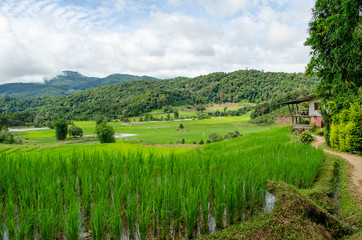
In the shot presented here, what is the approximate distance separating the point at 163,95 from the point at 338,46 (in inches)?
3023

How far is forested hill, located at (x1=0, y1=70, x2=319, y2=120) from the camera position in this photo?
77.6 meters

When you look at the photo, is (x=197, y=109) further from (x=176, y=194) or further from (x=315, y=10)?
(x=176, y=194)

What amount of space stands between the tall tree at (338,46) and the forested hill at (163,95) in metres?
62.7

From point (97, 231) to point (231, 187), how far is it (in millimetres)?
2011

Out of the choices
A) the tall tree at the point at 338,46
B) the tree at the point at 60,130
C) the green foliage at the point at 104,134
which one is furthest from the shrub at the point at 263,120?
the tree at the point at 60,130

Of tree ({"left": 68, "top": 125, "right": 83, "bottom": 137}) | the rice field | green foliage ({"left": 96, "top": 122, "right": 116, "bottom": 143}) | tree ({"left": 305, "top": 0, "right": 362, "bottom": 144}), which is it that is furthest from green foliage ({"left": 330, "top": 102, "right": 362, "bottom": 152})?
tree ({"left": 68, "top": 125, "right": 83, "bottom": 137})

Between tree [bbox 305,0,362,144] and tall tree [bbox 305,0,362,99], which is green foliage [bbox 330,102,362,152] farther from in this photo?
tall tree [bbox 305,0,362,99]

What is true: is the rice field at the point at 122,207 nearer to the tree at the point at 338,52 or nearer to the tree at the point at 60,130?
the tree at the point at 338,52

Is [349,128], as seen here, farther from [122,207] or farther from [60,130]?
[60,130]

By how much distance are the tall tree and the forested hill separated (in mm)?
62717

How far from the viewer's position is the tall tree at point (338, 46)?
873 cm

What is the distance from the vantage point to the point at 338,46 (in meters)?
10.1


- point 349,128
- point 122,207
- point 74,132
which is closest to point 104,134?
point 74,132

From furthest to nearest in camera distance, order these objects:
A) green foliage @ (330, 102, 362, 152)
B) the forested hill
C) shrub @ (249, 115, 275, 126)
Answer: the forested hill
shrub @ (249, 115, 275, 126)
green foliage @ (330, 102, 362, 152)
